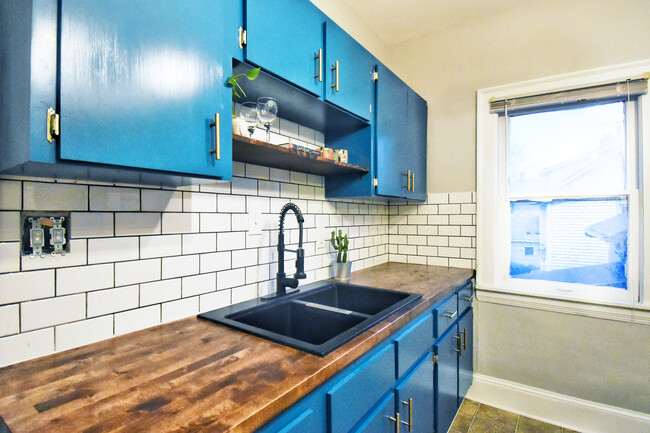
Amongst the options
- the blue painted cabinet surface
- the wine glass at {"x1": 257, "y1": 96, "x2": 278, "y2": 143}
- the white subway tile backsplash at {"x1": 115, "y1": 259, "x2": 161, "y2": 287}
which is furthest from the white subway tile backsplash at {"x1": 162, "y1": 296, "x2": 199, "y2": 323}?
the wine glass at {"x1": 257, "y1": 96, "x2": 278, "y2": 143}

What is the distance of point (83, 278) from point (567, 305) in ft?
8.78

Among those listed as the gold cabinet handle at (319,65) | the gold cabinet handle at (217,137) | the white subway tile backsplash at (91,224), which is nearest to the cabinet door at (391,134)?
the gold cabinet handle at (319,65)

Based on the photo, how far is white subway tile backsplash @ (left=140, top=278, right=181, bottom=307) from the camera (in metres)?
1.18

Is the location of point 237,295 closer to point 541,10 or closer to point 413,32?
point 413,32

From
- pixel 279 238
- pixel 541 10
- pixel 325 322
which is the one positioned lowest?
pixel 325 322

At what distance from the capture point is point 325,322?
146 centimetres

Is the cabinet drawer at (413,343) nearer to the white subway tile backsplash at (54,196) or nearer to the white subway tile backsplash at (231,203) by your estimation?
the white subway tile backsplash at (231,203)

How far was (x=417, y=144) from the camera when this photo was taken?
257 centimetres

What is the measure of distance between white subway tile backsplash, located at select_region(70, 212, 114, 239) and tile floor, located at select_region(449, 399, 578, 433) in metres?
2.26

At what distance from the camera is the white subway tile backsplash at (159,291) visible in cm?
118

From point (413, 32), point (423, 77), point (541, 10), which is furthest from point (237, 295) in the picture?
point (541, 10)

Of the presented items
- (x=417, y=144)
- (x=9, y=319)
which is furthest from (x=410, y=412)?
(x=417, y=144)

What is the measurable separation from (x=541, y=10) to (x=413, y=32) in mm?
897

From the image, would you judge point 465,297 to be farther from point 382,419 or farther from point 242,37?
point 242,37
